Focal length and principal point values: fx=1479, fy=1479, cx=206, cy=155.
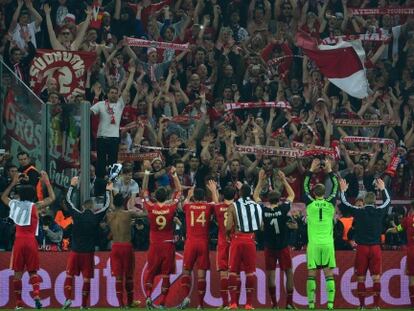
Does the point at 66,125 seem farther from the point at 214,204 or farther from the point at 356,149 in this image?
the point at 356,149

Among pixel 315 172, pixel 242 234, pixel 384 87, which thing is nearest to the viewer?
pixel 242 234

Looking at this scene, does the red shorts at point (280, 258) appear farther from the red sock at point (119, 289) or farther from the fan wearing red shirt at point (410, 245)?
the red sock at point (119, 289)

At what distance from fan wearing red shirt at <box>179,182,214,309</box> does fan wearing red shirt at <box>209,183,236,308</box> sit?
0.61 feet

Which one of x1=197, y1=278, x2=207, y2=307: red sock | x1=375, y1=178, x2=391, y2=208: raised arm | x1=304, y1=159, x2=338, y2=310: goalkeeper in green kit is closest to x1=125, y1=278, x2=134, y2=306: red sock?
x1=197, y1=278, x2=207, y2=307: red sock

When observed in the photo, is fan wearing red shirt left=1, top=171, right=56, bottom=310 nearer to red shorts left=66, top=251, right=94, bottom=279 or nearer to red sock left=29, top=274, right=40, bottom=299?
red sock left=29, top=274, right=40, bottom=299

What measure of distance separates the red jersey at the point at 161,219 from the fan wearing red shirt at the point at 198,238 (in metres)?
0.36

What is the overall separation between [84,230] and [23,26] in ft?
20.7

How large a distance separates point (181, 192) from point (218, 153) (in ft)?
8.19

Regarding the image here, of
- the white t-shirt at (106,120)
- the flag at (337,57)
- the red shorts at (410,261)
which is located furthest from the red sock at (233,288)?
the flag at (337,57)

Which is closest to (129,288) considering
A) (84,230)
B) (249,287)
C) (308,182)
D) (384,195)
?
(84,230)

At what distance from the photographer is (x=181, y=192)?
2852 cm

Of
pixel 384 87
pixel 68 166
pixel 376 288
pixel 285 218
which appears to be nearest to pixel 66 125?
pixel 68 166

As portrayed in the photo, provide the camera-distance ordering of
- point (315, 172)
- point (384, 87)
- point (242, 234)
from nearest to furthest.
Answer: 1. point (242, 234)
2. point (315, 172)
3. point (384, 87)

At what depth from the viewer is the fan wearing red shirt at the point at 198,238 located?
27.3 metres
